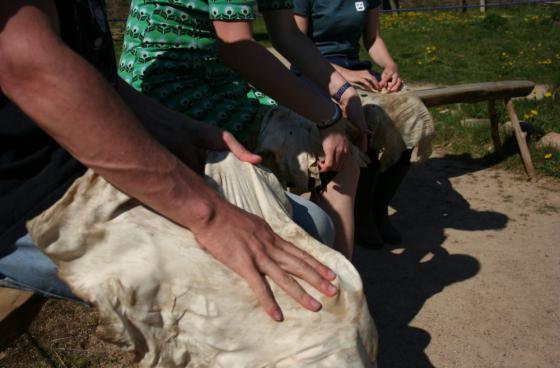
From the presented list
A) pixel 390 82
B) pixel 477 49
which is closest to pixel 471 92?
pixel 390 82

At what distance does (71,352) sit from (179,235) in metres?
1.44

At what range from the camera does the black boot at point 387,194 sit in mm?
3516

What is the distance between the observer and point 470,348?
100 inches

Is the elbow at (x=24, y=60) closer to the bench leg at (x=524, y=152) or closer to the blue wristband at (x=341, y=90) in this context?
the blue wristband at (x=341, y=90)

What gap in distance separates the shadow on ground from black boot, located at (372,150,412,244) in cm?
9

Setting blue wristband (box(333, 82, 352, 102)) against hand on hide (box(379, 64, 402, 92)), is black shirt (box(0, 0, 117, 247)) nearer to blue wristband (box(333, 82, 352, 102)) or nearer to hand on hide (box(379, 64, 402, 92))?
blue wristband (box(333, 82, 352, 102))

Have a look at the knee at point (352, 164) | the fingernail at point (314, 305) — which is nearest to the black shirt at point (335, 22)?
the knee at point (352, 164)

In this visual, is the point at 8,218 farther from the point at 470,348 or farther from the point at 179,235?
the point at 470,348

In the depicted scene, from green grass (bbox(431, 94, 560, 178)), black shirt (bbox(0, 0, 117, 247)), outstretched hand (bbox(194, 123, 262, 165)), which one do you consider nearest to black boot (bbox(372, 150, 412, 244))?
green grass (bbox(431, 94, 560, 178))

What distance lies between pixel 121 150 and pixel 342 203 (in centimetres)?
115

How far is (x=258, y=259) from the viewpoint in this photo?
1354 mm

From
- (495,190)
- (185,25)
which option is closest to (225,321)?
(185,25)

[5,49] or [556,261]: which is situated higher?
[5,49]

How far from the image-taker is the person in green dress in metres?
1.89
